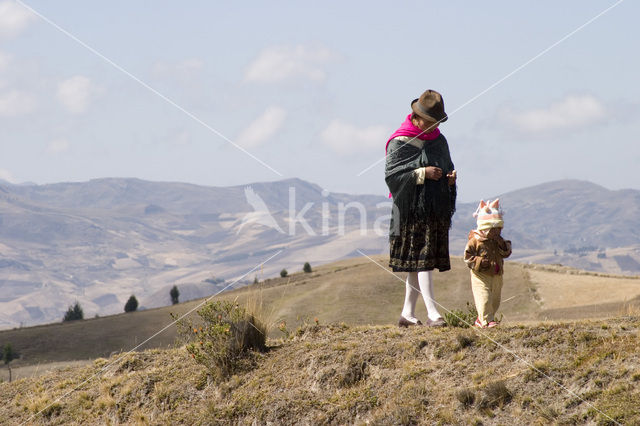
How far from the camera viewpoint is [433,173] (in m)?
11.6

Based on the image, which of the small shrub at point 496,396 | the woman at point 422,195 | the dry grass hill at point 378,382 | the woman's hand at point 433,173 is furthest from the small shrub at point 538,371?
the woman's hand at point 433,173

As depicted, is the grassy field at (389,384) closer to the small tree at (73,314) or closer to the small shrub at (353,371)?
the small shrub at (353,371)

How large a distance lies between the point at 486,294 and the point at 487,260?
0.53 meters

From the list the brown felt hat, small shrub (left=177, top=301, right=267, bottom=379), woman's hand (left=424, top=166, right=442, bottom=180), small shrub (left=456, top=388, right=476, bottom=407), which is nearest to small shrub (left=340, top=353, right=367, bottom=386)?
small shrub (left=456, top=388, right=476, bottom=407)

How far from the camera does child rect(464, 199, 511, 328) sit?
11.5m

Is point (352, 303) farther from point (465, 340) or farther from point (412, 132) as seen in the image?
point (465, 340)

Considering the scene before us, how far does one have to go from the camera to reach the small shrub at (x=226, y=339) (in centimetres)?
1167

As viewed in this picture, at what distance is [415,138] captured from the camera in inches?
475

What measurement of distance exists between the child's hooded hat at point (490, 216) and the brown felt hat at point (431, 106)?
1.59 meters

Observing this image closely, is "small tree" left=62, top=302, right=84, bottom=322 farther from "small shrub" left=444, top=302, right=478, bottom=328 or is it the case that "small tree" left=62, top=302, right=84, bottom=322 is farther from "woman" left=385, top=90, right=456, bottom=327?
"small shrub" left=444, top=302, right=478, bottom=328

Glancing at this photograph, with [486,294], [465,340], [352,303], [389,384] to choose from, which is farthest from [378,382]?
[352,303]

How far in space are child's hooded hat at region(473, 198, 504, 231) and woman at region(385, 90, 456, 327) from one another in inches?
22.6

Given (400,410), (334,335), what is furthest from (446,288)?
(400,410)

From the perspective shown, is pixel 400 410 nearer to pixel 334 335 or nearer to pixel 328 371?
pixel 328 371
